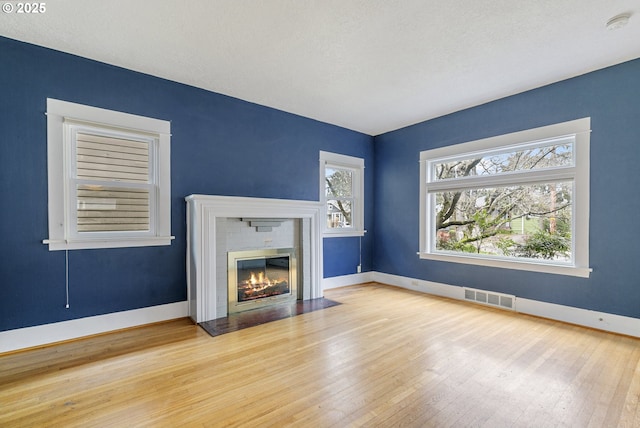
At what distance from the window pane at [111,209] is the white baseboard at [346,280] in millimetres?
2863

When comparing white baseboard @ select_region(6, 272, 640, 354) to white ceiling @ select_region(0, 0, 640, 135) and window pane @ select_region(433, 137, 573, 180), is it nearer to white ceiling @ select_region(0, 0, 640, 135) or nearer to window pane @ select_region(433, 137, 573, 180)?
window pane @ select_region(433, 137, 573, 180)

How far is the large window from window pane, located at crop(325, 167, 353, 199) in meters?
1.31

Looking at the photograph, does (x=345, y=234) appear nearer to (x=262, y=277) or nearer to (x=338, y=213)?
(x=338, y=213)

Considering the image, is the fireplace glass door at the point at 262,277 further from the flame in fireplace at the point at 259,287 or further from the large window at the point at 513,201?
the large window at the point at 513,201

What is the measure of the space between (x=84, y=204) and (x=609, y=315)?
18.5 feet

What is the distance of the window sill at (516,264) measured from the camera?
3271 millimetres

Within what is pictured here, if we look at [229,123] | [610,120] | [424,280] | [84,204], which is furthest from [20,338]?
[610,120]

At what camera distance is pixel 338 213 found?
5.24m

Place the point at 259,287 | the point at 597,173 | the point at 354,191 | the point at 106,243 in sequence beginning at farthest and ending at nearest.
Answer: the point at 354,191, the point at 259,287, the point at 597,173, the point at 106,243

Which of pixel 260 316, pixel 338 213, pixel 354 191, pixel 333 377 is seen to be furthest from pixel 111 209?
pixel 354 191

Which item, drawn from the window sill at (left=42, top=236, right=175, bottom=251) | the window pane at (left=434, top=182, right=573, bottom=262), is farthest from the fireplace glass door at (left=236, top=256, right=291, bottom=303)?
the window pane at (left=434, top=182, right=573, bottom=262)

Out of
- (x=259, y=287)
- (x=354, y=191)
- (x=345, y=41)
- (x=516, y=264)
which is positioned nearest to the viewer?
(x=345, y=41)

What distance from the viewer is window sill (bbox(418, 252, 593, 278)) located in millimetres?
3271

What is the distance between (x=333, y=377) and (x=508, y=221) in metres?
3.26
